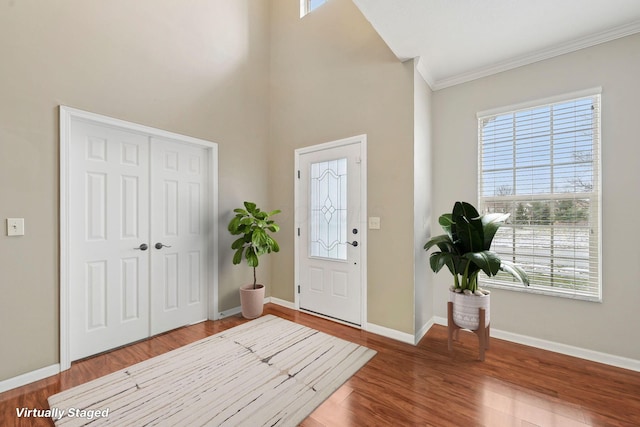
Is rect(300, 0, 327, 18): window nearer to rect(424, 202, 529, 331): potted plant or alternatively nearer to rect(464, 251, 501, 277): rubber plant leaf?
rect(424, 202, 529, 331): potted plant

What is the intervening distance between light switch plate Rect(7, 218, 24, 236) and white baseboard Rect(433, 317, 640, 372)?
14.1ft

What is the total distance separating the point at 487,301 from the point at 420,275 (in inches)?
24.7

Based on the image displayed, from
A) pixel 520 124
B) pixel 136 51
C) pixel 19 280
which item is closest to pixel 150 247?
pixel 19 280

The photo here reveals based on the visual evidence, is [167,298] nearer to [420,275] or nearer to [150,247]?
[150,247]

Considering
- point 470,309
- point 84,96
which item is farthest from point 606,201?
point 84,96

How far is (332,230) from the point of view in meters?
3.28

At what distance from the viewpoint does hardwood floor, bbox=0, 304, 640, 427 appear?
1.68m

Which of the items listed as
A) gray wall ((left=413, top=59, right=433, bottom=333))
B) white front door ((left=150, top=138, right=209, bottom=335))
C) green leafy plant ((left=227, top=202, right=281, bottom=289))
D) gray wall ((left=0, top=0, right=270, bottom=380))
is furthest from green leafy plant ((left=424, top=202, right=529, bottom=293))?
white front door ((left=150, top=138, right=209, bottom=335))

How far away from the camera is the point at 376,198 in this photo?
2.94 metres

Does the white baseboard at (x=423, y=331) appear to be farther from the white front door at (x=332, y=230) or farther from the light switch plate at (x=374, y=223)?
the light switch plate at (x=374, y=223)

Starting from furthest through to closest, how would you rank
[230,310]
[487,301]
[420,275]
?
[230,310] < [420,275] < [487,301]

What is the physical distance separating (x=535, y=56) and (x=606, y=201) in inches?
58.1

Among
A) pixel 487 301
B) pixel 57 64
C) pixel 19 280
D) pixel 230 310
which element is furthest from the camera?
pixel 230 310

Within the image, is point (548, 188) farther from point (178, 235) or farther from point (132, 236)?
point (132, 236)
